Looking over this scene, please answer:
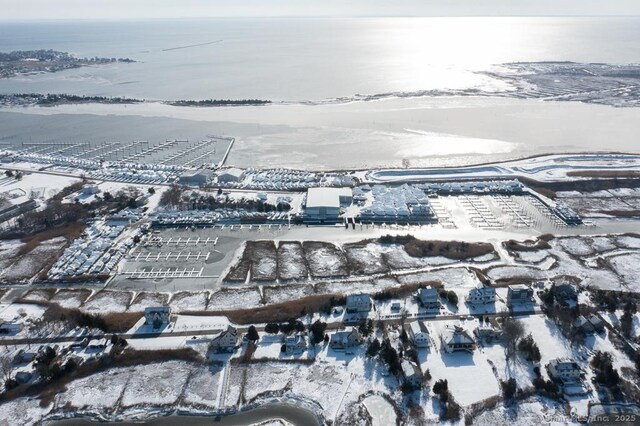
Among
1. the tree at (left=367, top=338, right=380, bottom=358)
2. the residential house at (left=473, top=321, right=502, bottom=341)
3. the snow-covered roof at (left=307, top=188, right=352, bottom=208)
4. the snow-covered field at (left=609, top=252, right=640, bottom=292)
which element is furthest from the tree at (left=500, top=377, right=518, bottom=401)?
the snow-covered roof at (left=307, top=188, right=352, bottom=208)

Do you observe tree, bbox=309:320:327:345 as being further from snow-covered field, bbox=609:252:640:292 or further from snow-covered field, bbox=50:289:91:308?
snow-covered field, bbox=609:252:640:292

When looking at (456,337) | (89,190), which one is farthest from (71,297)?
(456,337)

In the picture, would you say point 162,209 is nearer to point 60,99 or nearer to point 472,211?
point 472,211

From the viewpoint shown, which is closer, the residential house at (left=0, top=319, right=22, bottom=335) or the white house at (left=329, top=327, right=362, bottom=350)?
the white house at (left=329, top=327, right=362, bottom=350)

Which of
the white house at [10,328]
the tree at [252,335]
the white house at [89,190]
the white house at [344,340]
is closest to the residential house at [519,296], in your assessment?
the white house at [344,340]

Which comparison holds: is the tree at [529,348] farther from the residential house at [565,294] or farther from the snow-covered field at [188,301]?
the snow-covered field at [188,301]
